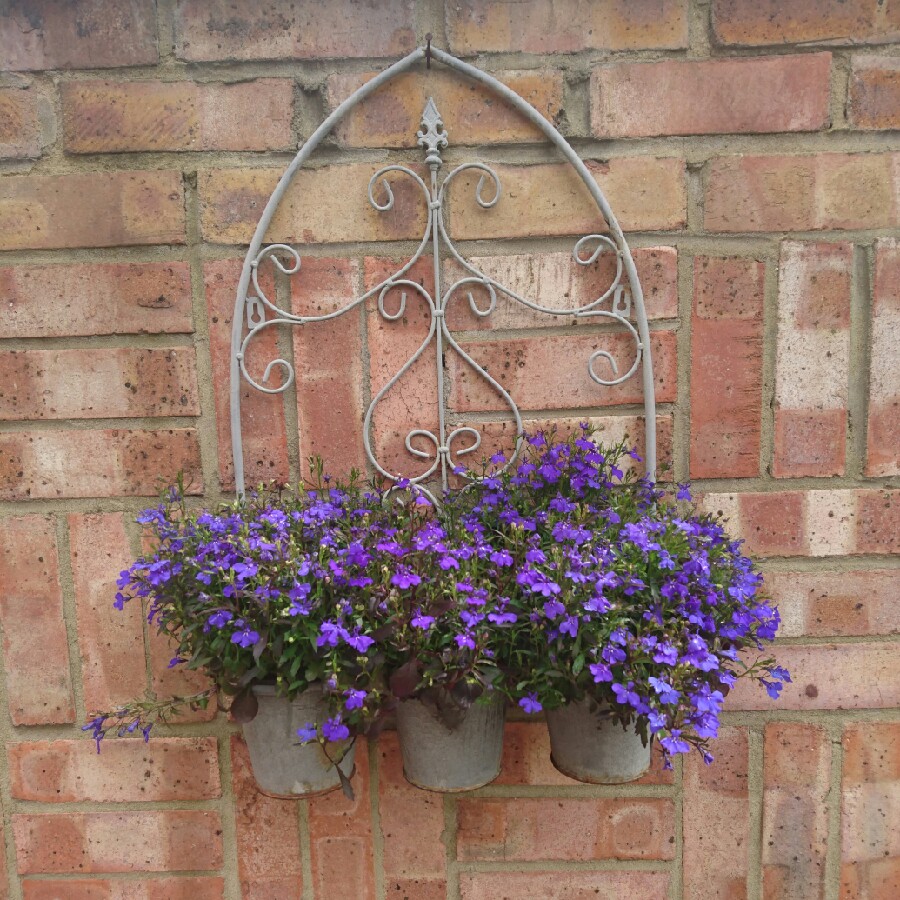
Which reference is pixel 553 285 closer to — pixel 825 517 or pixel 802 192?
pixel 802 192

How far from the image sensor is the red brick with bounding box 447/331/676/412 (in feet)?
3.40

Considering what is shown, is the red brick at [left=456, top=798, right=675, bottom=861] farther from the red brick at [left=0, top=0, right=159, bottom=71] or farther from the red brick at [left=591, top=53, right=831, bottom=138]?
the red brick at [left=0, top=0, right=159, bottom=71]

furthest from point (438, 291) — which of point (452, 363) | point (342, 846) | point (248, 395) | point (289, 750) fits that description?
point (342, 846)

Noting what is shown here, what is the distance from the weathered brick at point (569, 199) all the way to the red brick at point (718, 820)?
30.8 inches

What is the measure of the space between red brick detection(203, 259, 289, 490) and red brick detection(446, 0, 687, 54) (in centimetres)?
45

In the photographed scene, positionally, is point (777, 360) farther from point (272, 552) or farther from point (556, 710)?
point (272, 552)

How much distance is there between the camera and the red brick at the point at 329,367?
1.03 m

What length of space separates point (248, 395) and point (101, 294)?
0.26m

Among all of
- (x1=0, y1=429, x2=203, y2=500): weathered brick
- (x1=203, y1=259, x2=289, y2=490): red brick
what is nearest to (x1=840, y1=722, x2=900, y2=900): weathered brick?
(x1=203, y1=259, x2=289, y2=490): red brick

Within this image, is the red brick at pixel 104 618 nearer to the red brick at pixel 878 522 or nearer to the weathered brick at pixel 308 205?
the weathered brick at pixel 308 205

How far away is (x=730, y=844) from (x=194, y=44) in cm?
143

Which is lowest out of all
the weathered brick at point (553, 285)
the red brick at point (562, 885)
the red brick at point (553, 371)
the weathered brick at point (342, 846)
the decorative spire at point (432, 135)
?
the red brick at point (562, 885)

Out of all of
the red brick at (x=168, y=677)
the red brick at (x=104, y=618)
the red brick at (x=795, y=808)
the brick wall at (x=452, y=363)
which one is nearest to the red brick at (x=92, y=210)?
the brick wall at (x=452, y=363)

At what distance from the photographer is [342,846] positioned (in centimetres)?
110
